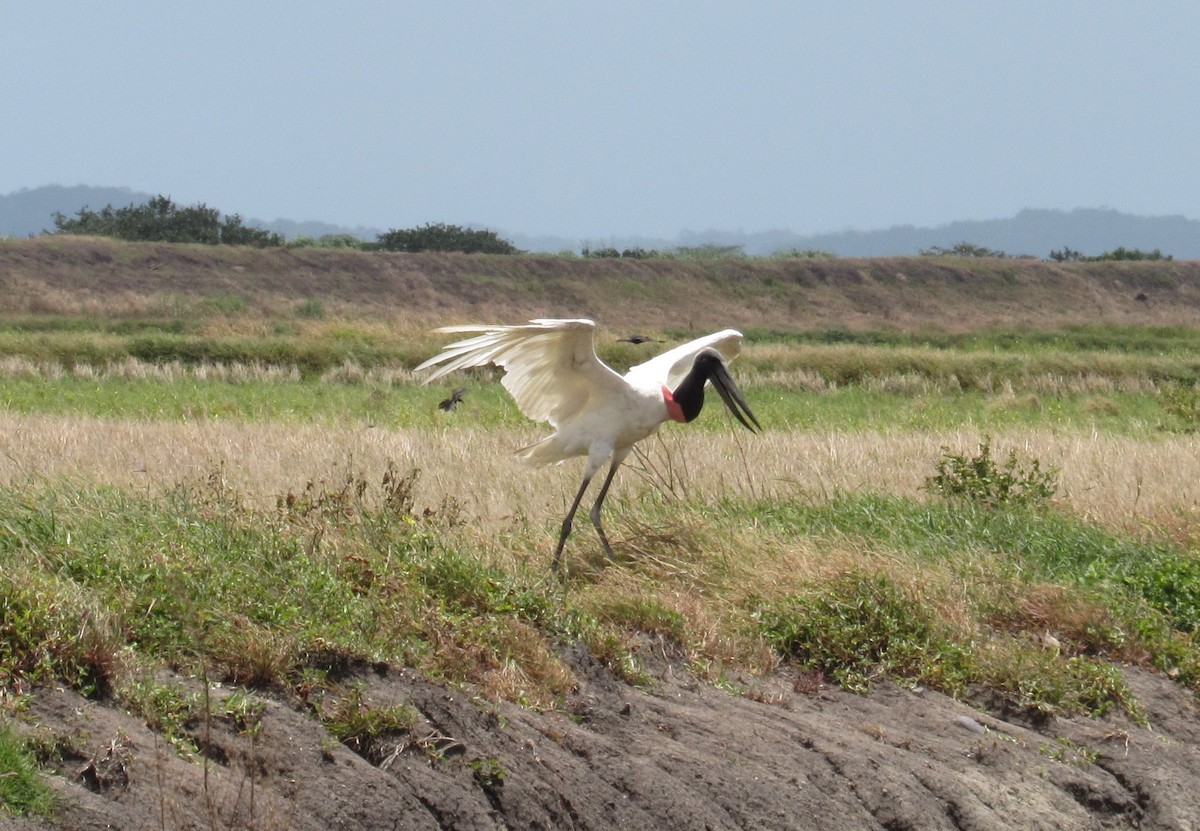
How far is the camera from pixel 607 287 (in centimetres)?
4588

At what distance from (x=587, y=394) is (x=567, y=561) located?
1.23 meters

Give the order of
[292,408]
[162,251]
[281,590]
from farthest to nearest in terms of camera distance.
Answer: [162,251], [292,408], [281,590]

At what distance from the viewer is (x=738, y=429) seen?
14883 mm

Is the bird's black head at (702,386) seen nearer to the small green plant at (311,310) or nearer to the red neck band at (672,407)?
the red neck band at (672,407)

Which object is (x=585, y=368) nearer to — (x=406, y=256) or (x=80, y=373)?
(x=80, y=373)

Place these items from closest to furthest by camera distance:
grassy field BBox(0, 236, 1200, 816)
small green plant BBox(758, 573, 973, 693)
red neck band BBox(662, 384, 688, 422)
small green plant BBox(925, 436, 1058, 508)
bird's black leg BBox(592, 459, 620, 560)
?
grassy field BBox(0, 236, 1200, 816) < small green plant BBox(758, 573, 973, 693) < bird's black leg BBox(592, 459, 620, 560) < red neck band BBox(662, 384, 688, 422) < small green plant BBox(925, 436, 1058, 508)

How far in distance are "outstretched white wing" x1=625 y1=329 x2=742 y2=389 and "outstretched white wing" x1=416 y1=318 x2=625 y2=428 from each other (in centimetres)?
40

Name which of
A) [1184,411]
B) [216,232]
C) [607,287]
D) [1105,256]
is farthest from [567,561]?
[1105,256]

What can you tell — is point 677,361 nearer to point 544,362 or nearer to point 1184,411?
point 544,362

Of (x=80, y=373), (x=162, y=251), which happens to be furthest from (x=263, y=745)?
(x=162, y=251)

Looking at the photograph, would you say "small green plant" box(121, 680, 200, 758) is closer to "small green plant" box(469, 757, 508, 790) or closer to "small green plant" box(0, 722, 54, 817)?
"small green plant" box(0, 722, 54, 817)

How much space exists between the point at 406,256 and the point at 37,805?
140ft

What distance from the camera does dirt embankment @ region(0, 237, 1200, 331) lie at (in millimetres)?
38656

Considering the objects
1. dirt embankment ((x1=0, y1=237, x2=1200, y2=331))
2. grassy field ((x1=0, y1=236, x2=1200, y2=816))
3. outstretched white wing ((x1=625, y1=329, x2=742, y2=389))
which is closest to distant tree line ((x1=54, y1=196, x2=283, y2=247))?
dirt embankment ((x1=0, y1=237, x2=1200, y2=331))
